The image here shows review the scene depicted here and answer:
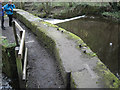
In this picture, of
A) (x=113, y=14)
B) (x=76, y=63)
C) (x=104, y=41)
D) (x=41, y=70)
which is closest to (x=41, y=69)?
(x=41, y=70)

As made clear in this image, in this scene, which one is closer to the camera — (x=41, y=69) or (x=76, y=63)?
(x=76, y=63)

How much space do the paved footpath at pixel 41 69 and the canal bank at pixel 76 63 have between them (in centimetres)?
30

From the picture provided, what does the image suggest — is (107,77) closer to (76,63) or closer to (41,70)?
(76,63)

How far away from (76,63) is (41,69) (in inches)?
56.1

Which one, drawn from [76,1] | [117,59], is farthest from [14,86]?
[76,1]

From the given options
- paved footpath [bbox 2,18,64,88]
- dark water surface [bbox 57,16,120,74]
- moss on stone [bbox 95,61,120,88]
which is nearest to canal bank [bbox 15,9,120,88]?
moss on stone [bbox 95,61,120,88]

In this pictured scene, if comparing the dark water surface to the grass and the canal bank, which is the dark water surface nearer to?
the grass

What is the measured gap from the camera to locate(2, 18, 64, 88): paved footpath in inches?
169

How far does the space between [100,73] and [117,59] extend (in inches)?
257

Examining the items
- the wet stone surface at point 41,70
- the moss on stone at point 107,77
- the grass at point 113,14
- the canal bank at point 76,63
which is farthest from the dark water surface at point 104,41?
the moss on stone at point 107,77

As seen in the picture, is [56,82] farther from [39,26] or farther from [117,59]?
[117,59]

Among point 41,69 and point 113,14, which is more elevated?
point 113,14

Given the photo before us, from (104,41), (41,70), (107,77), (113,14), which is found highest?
(113,14)

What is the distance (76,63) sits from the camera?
4180 mm
